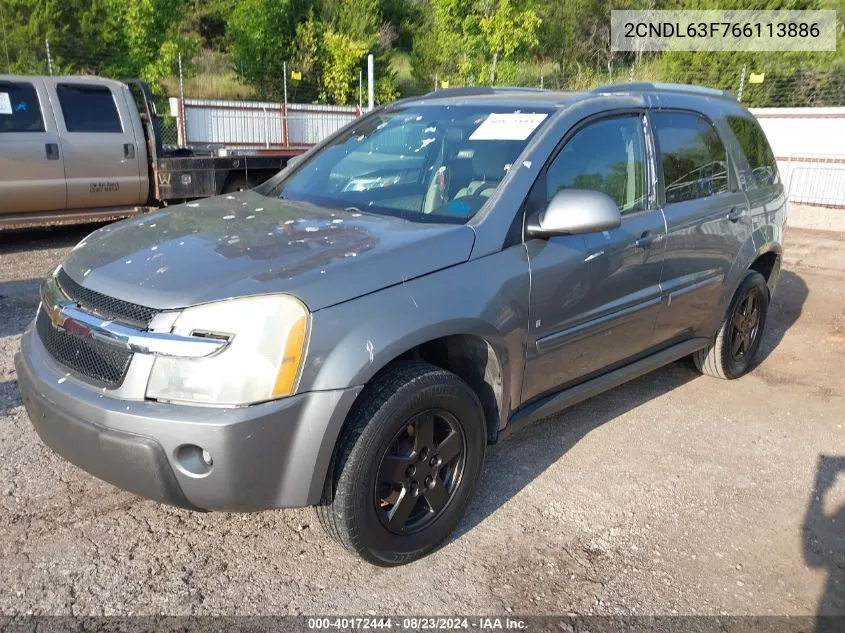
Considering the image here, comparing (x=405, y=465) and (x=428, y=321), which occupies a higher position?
(x=428, y=321)

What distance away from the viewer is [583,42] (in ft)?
118

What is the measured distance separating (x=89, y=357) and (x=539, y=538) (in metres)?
1.94

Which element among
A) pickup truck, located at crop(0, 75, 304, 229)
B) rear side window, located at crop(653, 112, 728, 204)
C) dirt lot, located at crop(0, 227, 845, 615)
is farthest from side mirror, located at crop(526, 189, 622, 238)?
pickup truck, located at crop(0, 75, 304, 229)

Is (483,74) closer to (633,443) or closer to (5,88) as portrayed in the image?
(5,88)

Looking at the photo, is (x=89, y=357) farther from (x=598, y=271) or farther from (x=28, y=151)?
(x=28, y=151)

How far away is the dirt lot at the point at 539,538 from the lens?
262cm

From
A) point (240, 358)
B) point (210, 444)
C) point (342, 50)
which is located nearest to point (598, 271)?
point (240, 358)

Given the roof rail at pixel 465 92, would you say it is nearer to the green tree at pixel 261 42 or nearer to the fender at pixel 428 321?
the fender at pixel 428 321

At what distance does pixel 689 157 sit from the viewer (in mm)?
4117

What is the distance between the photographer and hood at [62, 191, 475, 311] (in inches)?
94.3

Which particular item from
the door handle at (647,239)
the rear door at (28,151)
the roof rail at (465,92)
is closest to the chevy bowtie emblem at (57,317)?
the roof rail at (465,92)

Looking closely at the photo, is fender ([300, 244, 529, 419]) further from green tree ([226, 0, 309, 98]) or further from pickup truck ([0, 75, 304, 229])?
green tree ([226, 0, 309, 98])

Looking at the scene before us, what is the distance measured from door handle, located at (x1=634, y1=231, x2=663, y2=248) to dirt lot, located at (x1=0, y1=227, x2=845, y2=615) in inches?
44.0

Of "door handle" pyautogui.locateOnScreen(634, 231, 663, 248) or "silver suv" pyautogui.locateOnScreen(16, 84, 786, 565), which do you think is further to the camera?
"door handle" pyautogui.locateOnScreen(634, 231, 663, 248)
